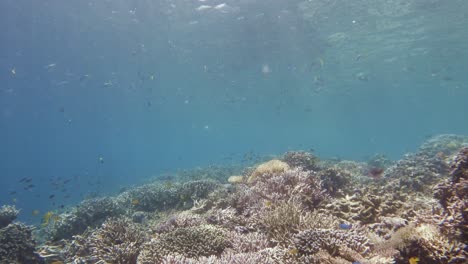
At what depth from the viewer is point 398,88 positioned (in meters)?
57.2

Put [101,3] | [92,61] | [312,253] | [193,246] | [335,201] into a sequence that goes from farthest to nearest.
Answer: [92,61] → [101,3] → [335,201] → [193,246] → [312,253]

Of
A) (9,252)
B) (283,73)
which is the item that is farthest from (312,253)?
(283,73)

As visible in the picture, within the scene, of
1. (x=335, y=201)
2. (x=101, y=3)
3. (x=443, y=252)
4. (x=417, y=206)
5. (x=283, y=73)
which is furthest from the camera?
(x=283, y=73)

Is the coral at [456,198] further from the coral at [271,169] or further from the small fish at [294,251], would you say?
the coral at [271,169]

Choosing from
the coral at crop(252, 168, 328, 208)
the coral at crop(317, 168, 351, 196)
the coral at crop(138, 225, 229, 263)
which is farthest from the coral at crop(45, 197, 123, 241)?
the coral at crop(317, 168, 351, 196)

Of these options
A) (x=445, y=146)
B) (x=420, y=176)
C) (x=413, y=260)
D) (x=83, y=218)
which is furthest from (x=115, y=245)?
(x=445, y=146)

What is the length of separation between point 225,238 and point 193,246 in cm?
66

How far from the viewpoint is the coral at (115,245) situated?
6312 mm

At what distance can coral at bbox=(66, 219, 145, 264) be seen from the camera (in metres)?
6.31

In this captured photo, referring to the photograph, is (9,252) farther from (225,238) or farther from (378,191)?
(378,191)

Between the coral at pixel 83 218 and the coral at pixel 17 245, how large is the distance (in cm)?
223

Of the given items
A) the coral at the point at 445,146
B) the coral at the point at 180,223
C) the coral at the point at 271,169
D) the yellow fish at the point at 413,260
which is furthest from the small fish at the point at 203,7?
the yellow fish at the point at 413,260

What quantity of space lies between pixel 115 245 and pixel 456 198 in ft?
22.2

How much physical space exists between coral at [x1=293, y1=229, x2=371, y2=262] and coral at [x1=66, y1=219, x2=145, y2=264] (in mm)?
3829
